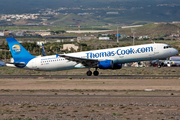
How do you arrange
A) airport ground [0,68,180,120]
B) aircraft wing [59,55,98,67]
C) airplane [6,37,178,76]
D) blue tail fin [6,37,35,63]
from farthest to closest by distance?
blue tail fin [6,37,35,63]
aircraft wing [59,55,98,67]
airplane [6,37,178,76]
airport ground [0,68,180,120]

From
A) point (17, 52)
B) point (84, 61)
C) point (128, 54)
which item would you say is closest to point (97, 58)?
point (84, 61)

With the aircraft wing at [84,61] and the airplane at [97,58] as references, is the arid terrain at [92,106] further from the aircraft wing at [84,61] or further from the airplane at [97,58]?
the aircraft wing at [84,61]

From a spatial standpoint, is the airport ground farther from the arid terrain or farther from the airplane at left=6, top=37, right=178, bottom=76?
the airplane at left=6, top=37, right=178, bottom=76

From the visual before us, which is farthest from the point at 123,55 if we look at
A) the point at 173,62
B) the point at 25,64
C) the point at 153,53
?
the point at 173,62

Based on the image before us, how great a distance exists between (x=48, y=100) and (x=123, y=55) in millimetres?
24488

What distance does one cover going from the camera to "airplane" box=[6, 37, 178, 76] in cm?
5109

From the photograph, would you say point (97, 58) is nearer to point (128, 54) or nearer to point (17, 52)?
point (128, 54)

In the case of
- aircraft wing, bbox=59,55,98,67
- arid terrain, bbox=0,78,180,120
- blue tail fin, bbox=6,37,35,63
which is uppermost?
blue tail fin, bbox=6,37,35,63

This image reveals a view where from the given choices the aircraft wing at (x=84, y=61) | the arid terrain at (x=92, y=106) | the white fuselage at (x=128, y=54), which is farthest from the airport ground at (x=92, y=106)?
the aircraft wing at (x=84, y=61)

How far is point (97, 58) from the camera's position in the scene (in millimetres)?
53094

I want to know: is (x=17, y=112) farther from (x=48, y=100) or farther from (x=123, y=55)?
(x=123, y=55)

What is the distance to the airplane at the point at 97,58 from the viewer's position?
5109 cm

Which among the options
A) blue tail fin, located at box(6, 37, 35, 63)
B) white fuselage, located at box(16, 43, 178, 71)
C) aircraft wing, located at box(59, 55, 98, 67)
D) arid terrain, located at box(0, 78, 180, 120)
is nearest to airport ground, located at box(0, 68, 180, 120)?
arid terrain, located at box(0, 78, 180, 120)

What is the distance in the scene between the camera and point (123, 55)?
51.4 metres
